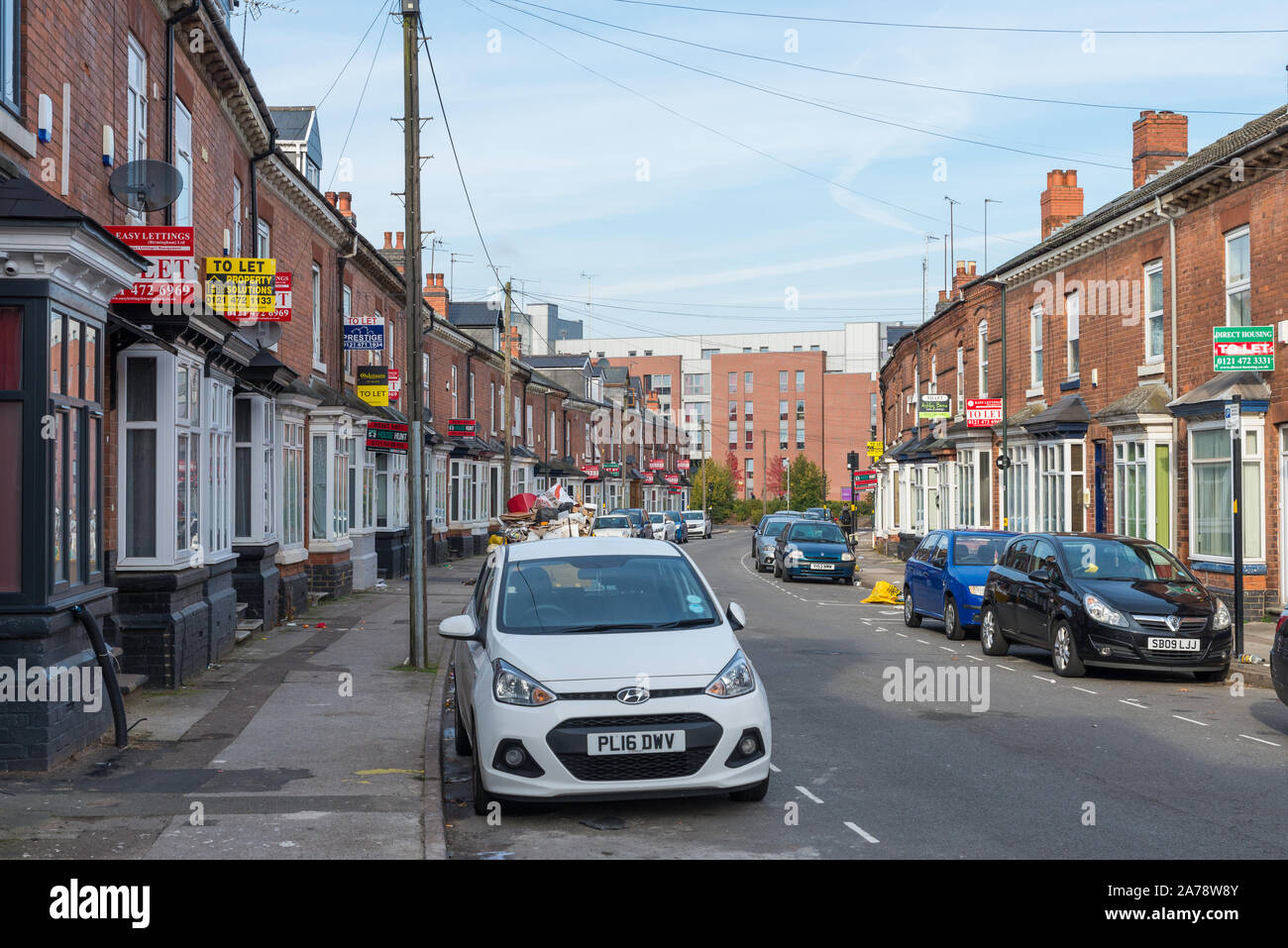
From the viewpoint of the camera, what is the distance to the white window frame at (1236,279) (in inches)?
762

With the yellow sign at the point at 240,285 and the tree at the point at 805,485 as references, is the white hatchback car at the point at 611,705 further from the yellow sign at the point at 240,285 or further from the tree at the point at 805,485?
the tree at the point at 805,485

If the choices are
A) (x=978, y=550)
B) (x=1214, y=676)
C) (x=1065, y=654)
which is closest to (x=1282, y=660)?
(x=1065, y=654)

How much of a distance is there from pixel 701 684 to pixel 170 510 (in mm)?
7349

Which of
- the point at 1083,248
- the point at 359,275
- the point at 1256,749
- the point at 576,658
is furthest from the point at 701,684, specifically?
the point at 359,275

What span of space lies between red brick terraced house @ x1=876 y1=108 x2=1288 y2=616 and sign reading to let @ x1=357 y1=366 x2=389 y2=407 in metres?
14.6

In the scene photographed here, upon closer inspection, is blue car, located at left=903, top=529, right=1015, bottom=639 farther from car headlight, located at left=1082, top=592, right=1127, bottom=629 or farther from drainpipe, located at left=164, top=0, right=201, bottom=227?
drainpipe, located at left=164, top=0, right=201, bottom=227

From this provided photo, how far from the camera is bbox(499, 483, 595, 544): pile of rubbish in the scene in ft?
85.9

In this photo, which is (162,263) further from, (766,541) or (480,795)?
(766,541)

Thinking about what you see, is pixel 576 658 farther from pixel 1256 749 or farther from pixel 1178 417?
pixel 1178 417

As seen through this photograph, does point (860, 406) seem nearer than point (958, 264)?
No

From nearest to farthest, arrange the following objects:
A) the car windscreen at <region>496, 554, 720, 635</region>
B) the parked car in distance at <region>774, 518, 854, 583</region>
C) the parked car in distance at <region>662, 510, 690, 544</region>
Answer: the car windscreen at <region>496, 554, 720, 635</region>
the parked car in distance at <region>774, 518, 854, 583</region>
the parked car in distance at <region>662, 510, 690, 544</region>

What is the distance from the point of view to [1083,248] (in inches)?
1033

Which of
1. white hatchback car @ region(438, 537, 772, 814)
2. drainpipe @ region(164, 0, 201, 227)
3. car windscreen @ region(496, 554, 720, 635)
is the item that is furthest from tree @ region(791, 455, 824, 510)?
white hatchback car @ region(438, 537, 772, 814)

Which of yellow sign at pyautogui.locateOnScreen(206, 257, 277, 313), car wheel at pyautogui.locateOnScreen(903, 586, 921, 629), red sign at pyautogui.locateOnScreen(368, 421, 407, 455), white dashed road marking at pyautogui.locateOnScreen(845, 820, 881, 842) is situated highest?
yellow sign at pyautogui.locateOnScreen(206, 257, 277, 313)
